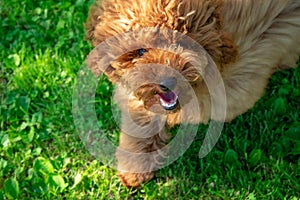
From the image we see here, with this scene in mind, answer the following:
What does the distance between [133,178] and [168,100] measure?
673 millimetres

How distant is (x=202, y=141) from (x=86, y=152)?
25.3 inches

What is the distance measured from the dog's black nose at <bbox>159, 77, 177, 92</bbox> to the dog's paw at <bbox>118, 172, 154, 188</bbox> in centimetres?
78

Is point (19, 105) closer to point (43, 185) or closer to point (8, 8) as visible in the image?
point (43, 185)

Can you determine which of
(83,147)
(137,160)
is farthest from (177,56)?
(83,147)

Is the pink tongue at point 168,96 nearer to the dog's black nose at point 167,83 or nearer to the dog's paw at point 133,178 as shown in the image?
the dog's black nose at point 167,83

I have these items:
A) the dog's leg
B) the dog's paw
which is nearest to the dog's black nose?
the dog's leg

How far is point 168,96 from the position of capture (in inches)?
94.2

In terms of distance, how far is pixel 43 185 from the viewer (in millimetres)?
2955

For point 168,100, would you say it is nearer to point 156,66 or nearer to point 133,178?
point 156,66

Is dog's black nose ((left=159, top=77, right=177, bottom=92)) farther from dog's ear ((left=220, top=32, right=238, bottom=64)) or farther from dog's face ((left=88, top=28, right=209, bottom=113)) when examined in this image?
dog's ear ((left=220, top=32, right=238, bottom=64))

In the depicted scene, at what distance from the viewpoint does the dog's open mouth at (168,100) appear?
2375mm

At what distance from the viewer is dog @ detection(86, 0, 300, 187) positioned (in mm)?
2277

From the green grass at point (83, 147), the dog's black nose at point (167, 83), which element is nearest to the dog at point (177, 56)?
the dog's black nose at point (167, 83)

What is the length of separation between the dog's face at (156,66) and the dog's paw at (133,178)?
61 cm
